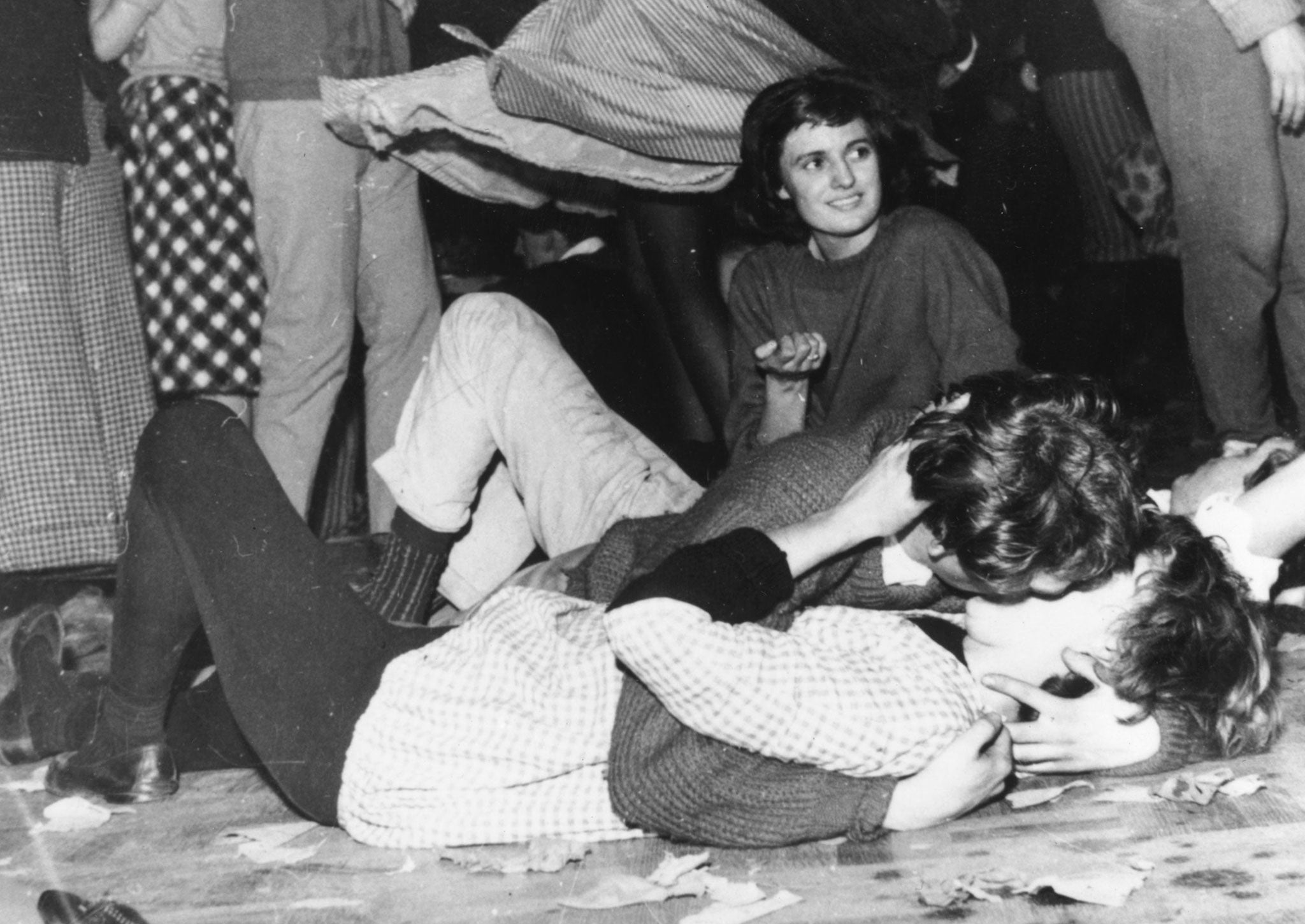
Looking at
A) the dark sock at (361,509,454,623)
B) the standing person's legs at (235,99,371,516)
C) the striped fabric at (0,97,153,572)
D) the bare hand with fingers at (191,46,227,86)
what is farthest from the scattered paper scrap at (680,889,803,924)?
the bare hand with fingers at (191,46,227,86)

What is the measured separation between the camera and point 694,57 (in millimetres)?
2268

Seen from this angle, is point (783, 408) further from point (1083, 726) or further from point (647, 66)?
point (1083, 726)

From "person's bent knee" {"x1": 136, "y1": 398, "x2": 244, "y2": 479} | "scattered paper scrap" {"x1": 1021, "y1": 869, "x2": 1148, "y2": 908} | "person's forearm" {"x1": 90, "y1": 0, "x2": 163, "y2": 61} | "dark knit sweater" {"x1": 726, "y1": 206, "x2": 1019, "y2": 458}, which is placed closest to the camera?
"scattered paper scrap" {"x1": 1021, "y1": 869, "x2": 1148, "y2": 908}

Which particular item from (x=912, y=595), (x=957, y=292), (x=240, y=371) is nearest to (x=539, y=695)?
(x=912, y=595)

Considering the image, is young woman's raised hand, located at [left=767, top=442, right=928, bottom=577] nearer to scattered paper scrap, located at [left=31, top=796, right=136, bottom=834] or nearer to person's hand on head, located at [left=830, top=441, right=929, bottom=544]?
person's hand on head, located at [left=830, top=441, right=929, bottom=544]

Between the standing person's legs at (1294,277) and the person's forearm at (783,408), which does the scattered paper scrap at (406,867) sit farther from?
the standing person's legs at (1294,277)

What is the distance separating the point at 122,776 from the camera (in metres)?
1.64

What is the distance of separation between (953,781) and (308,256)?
1555 millimetres

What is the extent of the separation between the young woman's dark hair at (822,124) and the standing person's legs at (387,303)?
2.21ft

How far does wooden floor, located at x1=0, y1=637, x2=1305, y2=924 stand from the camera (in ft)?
3.78

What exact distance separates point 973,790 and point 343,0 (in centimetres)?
178

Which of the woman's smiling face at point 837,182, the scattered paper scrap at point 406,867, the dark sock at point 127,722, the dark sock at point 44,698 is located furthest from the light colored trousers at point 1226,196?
the dark sock at point 44,698

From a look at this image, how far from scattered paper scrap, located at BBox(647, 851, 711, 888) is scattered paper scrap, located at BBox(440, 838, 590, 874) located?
0.31 ft

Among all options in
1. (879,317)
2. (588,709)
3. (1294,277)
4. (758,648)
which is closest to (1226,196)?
(1294,277)
